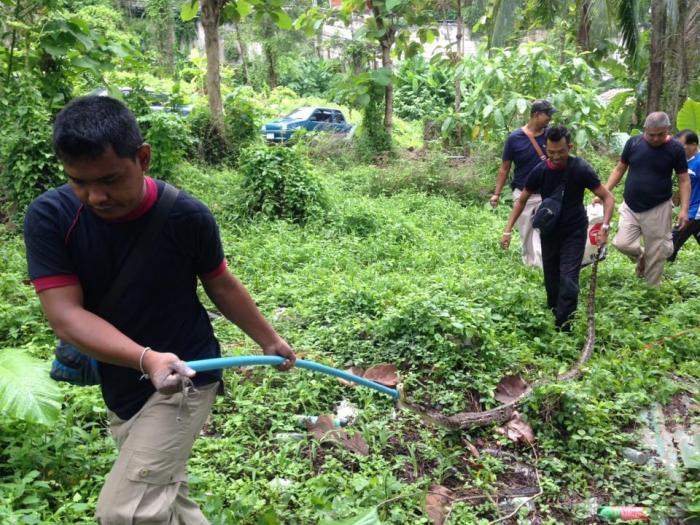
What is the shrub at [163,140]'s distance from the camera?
9023mm

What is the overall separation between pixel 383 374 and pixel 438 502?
1267mm

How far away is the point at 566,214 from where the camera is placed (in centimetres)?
514

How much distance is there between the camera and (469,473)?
3518 mm

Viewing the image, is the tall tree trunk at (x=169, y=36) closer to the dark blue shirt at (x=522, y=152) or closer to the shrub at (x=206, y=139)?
the shrub at (x=206, y=139)

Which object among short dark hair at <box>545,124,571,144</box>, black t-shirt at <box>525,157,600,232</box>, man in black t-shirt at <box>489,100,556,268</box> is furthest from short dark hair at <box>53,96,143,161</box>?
man in black t-shirt at <box>489,100,556,268</box>

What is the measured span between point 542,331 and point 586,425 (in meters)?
1.60

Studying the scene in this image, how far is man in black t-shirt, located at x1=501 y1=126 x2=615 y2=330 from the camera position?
16.5 ft

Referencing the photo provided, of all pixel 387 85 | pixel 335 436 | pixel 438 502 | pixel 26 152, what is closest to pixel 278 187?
pixel 26 152

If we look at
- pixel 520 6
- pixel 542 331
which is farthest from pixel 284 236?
pixel 520 6

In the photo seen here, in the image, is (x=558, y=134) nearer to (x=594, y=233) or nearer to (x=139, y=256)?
(x=594, y=233)

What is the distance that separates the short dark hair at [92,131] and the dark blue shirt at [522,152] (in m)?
5.22

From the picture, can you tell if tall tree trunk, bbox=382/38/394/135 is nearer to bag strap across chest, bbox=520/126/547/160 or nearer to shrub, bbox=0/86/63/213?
bag strap across chest, bbox=520/126/547/160

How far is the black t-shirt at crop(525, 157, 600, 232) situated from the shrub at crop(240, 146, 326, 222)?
3826 millimetres

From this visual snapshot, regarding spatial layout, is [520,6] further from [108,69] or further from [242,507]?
[242,507]
